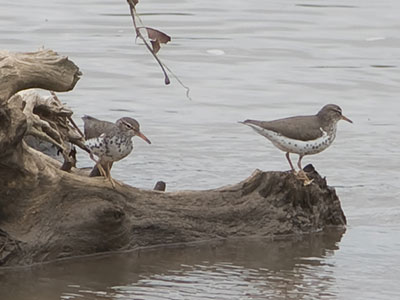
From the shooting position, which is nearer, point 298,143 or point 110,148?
point 110,148

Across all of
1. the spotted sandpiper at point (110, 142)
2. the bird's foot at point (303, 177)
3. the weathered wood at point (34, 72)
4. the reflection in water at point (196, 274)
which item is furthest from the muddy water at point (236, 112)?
the weathered wood at point (34, 72)

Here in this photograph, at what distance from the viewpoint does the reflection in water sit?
7.41 metres

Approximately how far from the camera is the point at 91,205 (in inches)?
306

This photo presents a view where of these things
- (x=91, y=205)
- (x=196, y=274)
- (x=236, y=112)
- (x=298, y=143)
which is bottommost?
(x=236, y=112)

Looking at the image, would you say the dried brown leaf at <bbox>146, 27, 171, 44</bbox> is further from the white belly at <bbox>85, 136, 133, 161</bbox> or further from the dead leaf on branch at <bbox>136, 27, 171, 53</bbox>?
the white belly at <bbox>85, 136, 133, 161</bbox>

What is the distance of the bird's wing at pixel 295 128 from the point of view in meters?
9.16

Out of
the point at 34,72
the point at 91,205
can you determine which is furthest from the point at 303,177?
the point at 34,72

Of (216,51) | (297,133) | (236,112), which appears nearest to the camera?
(297,133)

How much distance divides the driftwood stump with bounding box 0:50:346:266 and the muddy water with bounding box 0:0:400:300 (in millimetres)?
135

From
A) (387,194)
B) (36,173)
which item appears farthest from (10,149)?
(387,194)

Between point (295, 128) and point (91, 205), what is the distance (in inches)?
85.4

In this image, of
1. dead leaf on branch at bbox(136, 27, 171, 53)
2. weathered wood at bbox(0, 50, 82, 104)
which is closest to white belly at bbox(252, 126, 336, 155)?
weathered wood at bbox(0, 50, 82, 104)

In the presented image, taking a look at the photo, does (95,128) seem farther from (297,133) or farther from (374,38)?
(374,38)

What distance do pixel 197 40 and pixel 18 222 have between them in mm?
9705
